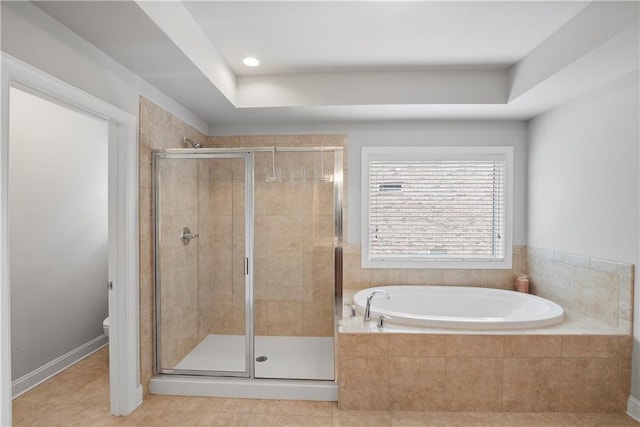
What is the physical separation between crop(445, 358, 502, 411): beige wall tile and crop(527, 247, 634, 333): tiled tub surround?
89 cm

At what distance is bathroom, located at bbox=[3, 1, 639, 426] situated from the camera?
7.54ft

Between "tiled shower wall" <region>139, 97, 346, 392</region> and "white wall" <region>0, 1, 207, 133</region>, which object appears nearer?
"white wall" <region>0, 1, 207, 133</region>

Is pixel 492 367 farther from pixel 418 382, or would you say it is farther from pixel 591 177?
pixel 591 177

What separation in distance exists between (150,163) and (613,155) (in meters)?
3.21

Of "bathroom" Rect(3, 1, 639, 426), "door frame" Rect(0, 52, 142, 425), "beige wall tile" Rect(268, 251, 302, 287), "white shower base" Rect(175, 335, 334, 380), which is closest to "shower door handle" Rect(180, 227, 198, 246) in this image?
"bathroom" Rect(3, 1, 639, 426)

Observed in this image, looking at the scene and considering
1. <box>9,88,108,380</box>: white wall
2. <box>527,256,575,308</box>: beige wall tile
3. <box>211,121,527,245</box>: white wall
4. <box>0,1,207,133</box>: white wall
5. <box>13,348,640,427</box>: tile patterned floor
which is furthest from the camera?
<box>211,121,527,245</box>: white wall

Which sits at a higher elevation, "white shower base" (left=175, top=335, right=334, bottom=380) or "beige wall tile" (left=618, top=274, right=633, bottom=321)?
"beige wall tile" (left=618, top=274, right=633, bottom=321)

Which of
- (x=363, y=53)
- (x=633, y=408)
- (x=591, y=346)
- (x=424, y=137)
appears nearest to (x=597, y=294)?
(x=591, y=346)

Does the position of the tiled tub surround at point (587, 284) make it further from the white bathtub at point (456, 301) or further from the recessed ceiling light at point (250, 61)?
the recessed ceiling light at point (250, 61)

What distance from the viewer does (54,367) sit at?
281 cm

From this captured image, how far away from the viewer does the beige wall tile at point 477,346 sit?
2.28m

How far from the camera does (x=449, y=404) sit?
2.30 meters

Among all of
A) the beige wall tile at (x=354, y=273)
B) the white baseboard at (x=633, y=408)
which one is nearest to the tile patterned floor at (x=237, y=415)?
the white baseboard at (x=633, y=408)

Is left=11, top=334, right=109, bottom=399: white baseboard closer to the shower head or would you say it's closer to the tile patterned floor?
the tile patterned floor
